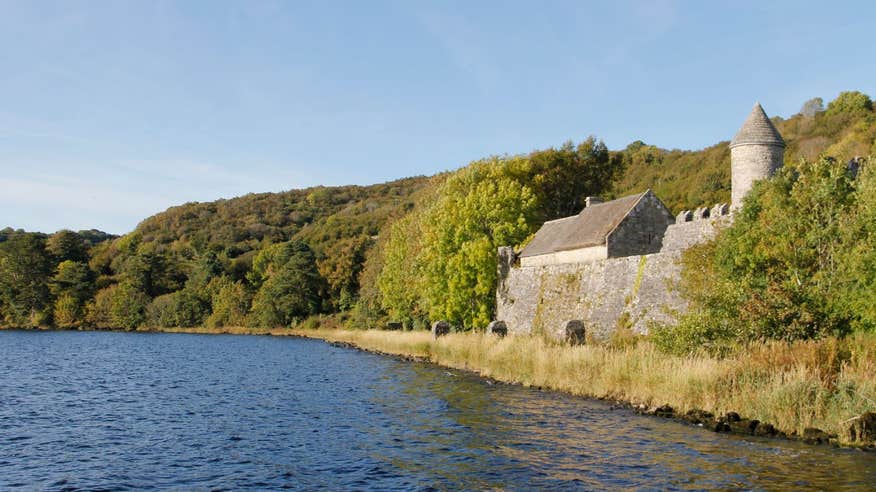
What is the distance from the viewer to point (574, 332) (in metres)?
30.2

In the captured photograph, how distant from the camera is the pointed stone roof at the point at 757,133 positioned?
100 feet

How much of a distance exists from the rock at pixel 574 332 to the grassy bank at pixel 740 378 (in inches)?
71.1

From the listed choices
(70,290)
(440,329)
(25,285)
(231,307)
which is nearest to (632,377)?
(440,329)

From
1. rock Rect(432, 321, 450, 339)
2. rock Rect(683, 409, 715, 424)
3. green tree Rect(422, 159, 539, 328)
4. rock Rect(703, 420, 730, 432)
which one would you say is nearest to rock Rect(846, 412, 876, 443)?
rock Rect(703, 420, 730, 432)

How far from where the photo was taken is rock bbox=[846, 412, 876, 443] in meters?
15.2

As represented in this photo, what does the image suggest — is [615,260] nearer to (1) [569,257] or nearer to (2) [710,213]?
(2) [710,213]

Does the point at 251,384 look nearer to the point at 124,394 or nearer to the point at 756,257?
the point at 124,394

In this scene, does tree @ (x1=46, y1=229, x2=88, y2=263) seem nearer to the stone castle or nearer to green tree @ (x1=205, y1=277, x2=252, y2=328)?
green tree @ (x1=205, y1=277, x2=252, y2=328)

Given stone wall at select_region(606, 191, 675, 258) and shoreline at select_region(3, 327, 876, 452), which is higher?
stone wall at select_region(606, 191, 675, 258)

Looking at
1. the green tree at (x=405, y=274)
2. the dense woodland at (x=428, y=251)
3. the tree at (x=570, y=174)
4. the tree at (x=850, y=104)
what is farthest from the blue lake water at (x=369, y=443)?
the tree at (x=850, y=104)

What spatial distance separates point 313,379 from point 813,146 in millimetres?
56817

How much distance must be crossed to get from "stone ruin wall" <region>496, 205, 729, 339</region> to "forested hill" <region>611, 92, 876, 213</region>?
29.3m

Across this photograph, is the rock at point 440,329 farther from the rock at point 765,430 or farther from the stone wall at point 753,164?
the rock at point 765,430

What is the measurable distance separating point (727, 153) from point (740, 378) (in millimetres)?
67367
